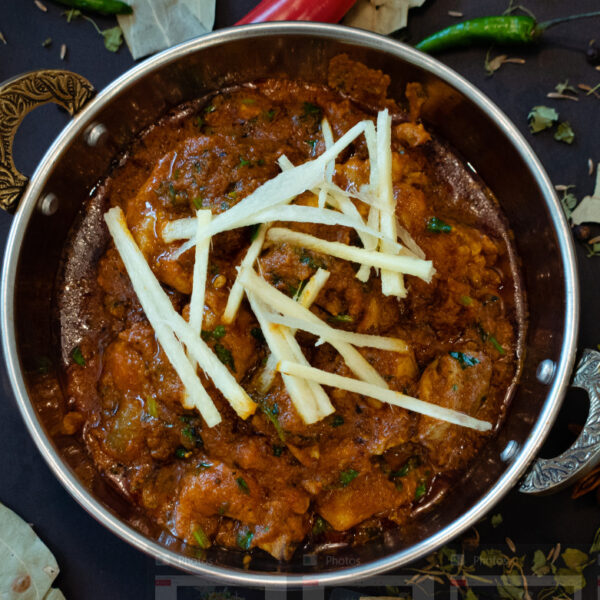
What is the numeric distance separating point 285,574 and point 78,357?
1.43 metres

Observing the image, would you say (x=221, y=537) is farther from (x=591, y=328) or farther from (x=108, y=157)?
(x=591, y=328)

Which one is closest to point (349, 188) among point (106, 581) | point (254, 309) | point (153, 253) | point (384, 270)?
point (384, 270)

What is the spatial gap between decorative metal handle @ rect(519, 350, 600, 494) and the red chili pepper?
2147mm

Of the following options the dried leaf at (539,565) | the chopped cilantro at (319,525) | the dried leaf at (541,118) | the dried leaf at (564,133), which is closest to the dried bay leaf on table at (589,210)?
the dried leaf at (564,133)

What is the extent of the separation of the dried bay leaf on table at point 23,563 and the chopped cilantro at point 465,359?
2268 millimetres

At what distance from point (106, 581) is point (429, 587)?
1.69 metres

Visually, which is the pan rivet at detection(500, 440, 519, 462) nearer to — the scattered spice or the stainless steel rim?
the stainless steel rim

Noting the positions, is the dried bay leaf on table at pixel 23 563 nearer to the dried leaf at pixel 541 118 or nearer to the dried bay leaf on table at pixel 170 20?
the dried bay leaf on table at pixel 170 20

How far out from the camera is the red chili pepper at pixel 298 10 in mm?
2992

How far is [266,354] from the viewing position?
2535 mm

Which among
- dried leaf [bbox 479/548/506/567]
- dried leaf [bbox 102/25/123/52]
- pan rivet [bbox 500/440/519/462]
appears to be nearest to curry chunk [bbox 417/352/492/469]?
pan rivet [bbox 500/440/519/462]

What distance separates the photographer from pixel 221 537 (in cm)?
263

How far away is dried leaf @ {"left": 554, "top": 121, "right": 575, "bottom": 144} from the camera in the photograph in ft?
10.3

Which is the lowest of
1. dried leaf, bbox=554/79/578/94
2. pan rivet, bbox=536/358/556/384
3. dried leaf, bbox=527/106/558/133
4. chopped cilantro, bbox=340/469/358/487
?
pan rivet, bbox=536/358/556/384
